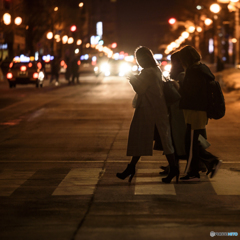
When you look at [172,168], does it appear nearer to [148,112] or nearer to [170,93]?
[148,112]

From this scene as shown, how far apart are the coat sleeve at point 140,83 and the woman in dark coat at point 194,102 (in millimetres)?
553

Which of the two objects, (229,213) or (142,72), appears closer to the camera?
(229,213)

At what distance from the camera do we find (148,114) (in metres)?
7.25

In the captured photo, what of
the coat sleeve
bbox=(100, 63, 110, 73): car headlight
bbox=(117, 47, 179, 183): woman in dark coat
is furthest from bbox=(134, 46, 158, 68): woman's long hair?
bbox=(100, 63, 110, 73): car headlight

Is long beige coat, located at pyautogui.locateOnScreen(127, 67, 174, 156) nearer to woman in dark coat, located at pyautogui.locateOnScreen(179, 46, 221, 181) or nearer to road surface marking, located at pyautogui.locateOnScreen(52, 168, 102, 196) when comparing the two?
woman in dark coat, located at pyautogui.locateOnScreen(179, 46, 221, 181)

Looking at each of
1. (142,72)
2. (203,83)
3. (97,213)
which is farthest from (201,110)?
(97,213)

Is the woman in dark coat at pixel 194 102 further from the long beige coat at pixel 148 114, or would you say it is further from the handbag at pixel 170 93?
the long beige coat at pixel 148 114

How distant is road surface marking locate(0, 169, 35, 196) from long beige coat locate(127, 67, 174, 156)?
5.17ft

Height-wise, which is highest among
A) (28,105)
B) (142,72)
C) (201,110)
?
(142,72)

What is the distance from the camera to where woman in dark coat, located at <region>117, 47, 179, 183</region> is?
7219 millimetres

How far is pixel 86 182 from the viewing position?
7469mm

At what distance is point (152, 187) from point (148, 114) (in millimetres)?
941

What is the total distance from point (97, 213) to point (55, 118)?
10524 millimetres

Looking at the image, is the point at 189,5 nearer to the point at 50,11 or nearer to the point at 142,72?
the point at 50,11
